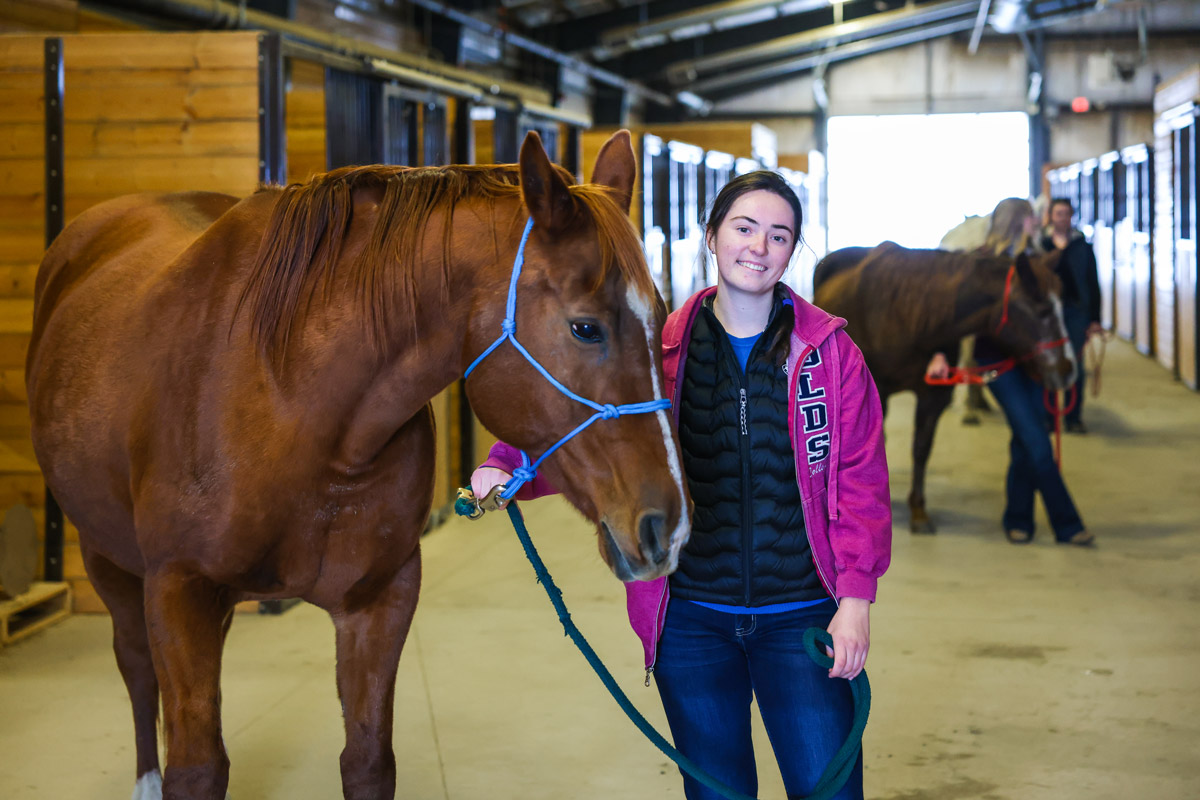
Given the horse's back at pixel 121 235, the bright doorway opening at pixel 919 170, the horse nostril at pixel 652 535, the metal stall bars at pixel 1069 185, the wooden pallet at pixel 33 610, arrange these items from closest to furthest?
1. the horse nostril at pixel 652 535
2. the horse's back at pixel 121 235
3. the wooden pallet at pixel 33 610
4. the metal stall bars at pixel 1069 185
5. the bright doorway opening at pixel 919 170

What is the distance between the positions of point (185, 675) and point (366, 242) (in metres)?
0.74

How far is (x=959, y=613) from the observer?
418cm

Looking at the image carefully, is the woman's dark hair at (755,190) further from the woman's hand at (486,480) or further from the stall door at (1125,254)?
the stall door at (1125,254)

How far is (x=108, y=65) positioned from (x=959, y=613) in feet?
12.0

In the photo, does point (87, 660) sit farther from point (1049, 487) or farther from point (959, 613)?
point (1049, 487)

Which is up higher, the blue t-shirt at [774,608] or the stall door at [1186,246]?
the stall door at [1186,246]

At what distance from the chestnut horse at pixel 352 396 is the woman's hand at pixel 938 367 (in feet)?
11.7

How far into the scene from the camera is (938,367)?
5.08 metres

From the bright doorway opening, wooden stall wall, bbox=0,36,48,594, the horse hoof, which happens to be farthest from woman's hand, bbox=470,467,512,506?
the bright doorway opening

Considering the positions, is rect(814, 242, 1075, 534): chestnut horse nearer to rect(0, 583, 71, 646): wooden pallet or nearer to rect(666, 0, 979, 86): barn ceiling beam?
rect(0, 583, 71, 646): wooden pallet

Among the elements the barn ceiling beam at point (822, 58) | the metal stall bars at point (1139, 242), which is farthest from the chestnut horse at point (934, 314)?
the barn ceiling beam at point (822, 58)

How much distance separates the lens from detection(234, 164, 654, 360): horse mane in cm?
168

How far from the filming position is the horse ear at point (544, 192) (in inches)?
59.0

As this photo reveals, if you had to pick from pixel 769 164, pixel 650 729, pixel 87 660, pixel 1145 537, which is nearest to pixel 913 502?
pixel 1145 537
